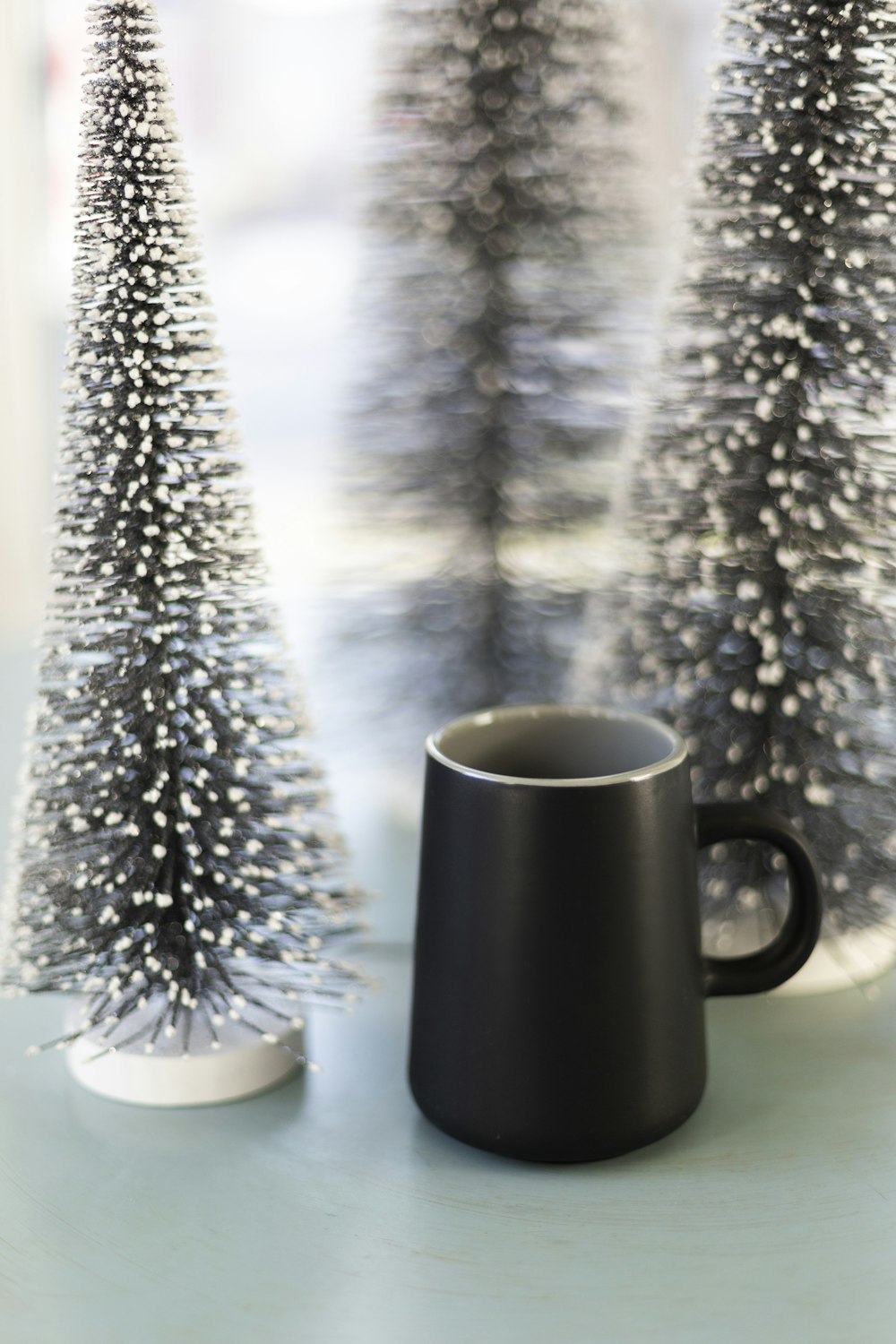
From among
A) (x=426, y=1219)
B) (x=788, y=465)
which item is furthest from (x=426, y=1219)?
(x=788, y=465)

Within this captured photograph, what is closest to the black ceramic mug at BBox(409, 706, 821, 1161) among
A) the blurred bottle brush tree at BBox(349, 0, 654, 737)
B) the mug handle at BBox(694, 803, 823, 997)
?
the mug handle at BBox(694, 803, 823, 997)

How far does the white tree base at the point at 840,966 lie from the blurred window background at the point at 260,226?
259mm

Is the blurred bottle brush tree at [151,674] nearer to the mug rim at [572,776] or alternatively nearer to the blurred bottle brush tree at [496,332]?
the mug rim at [572,776]

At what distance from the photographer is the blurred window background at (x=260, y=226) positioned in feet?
2.54

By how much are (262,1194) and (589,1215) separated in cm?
9

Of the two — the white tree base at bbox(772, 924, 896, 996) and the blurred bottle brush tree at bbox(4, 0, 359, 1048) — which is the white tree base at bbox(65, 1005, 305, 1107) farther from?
the white tree base at bbox(772, 924, 896, 996)

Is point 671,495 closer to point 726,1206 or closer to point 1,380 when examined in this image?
point 726,1206

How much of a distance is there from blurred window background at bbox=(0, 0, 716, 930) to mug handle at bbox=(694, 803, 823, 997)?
0.29 meters

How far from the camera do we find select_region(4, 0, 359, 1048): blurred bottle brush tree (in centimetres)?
36

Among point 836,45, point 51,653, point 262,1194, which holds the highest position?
point 836,45

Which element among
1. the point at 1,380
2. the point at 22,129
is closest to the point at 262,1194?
the point at 1,380

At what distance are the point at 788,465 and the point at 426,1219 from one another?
25 cm

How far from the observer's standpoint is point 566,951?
0.35 meters

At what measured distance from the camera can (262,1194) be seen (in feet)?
1.18
